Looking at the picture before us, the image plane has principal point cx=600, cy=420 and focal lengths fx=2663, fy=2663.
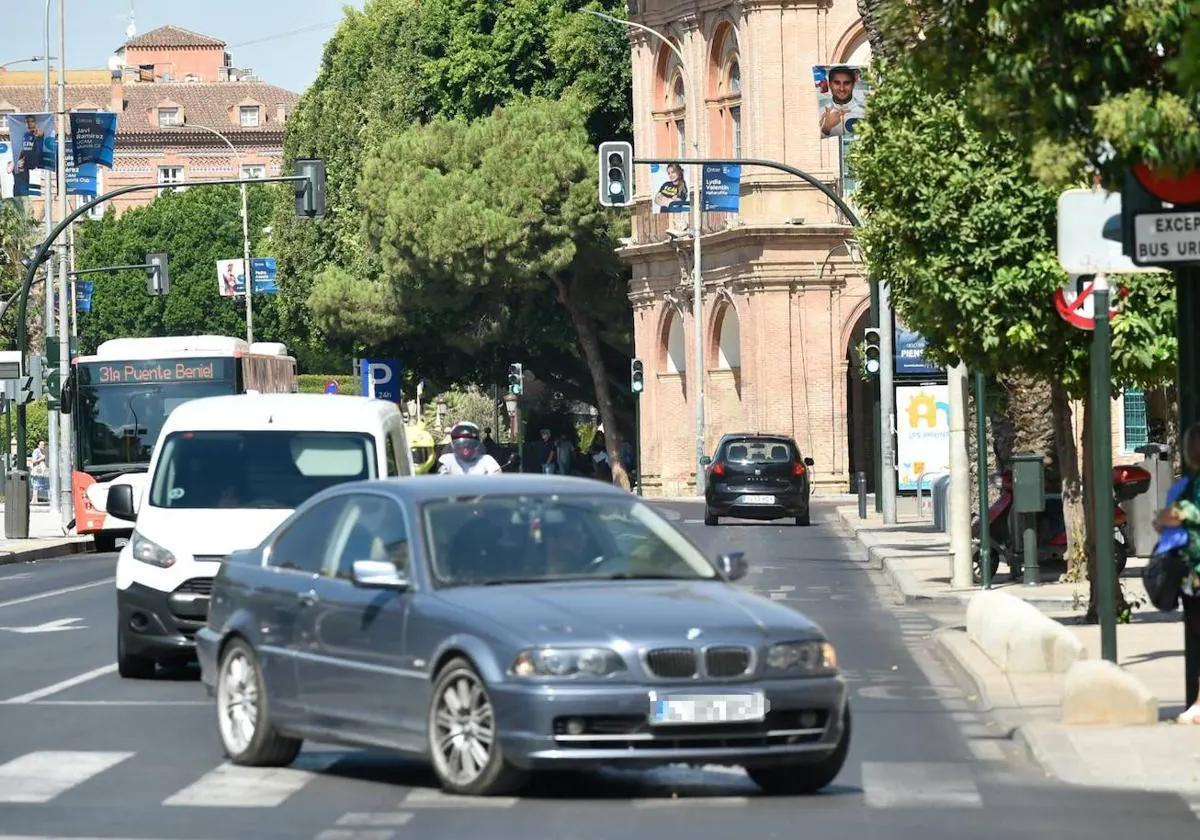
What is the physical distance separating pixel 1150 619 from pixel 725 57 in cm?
4850

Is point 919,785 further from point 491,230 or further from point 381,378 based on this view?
point 491,230

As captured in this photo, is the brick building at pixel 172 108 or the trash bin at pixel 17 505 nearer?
the trash bin at pixel 17 505

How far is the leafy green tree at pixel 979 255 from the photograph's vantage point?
2041cm

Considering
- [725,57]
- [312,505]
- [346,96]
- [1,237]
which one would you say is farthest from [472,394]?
[312,505]

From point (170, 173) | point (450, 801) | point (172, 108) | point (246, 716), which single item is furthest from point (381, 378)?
point (172, 108)

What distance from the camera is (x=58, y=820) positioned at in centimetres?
1034

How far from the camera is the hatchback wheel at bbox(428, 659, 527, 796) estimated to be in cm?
1055

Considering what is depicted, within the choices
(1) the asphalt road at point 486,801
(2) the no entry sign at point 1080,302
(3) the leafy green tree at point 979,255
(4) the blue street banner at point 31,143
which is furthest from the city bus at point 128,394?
(2) the no entry sign at point 1080,302

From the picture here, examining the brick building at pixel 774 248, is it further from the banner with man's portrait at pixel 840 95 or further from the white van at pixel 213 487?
the white van at pixel 213 487

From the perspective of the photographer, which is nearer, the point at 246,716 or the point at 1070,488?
the point at 246,716

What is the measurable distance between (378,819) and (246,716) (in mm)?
2070

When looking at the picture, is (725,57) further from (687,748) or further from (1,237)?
(687,748)

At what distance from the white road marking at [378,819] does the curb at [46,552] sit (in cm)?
2816

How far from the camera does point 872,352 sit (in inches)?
1848
